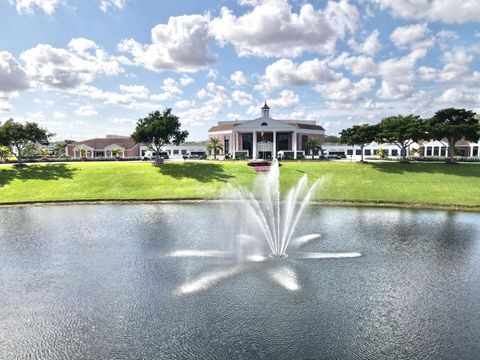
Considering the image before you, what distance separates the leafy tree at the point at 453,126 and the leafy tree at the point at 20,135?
2917 inches

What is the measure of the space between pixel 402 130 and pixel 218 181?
123 ft

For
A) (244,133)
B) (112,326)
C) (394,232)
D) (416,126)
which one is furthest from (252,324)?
(244,133)

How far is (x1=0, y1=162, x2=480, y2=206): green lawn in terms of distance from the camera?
141 feet

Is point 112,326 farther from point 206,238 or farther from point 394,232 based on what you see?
point 394,232

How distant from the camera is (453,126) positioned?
202 ft

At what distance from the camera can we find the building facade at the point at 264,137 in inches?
3573

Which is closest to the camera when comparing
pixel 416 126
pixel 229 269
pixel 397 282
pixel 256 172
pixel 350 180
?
pixel 397 282

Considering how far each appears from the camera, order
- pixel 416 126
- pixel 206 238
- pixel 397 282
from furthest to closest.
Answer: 1. pixel 416 126
2. pixel 206 238
3. pixel 397 282

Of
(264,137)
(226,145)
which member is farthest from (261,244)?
(226,145)

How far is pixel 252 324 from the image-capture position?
1249cm

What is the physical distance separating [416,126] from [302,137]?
40.2 metres

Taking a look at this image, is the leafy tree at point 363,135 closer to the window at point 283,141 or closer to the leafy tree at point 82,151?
the window at point 283,141

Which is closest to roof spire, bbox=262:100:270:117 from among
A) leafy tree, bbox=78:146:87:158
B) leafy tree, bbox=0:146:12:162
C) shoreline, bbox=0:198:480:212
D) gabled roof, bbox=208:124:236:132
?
gabled roof, bbox=208:124:236:132

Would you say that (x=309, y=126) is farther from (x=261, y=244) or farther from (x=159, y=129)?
(x=261, y=244)
